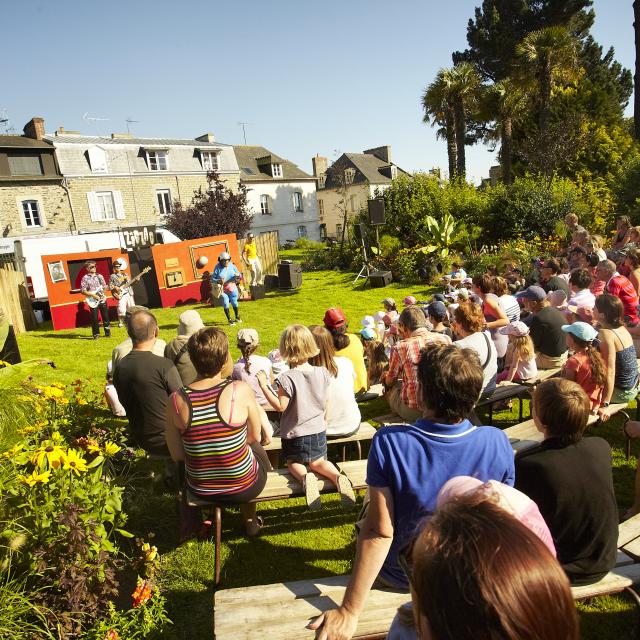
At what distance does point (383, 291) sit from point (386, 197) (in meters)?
6.75

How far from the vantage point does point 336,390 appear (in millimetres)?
4297

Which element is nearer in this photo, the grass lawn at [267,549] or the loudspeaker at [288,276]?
the grass lawn at [267,549]

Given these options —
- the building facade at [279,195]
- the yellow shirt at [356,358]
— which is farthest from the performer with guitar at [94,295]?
the building facade at [279,195]

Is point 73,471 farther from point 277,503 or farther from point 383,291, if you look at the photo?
point 383,291

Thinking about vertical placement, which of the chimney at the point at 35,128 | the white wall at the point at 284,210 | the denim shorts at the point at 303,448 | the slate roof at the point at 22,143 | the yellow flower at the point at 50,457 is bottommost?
the denim shorts at the point at 303,448

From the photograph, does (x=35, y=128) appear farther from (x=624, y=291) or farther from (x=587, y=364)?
(x=587, y=364)

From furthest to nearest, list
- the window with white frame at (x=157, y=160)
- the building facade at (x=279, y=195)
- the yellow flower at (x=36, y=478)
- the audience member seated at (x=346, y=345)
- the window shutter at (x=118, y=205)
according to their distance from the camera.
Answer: the building facade at (x=279, y=195) → the window with white frame at (x=157, y=160) → the window shutter at (x=118, y=205) → the audience member seated at (x=346, y=345) → the yellow flower at (x=36, y=478)

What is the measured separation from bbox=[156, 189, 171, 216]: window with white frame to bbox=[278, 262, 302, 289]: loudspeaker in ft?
66.0

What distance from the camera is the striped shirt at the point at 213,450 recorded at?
320cm

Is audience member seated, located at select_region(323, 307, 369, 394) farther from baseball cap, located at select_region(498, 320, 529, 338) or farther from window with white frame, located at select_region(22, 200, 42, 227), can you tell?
window with white frame, located at select_region(22, 200, 42, 227)

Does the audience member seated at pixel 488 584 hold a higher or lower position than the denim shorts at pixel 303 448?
higher

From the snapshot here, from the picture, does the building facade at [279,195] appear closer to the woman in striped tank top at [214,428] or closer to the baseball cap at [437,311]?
the baseball cap at [437,311]

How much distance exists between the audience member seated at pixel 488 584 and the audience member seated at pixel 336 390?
3336 millimetres

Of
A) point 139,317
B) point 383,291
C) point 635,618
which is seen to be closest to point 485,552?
point 635,618
